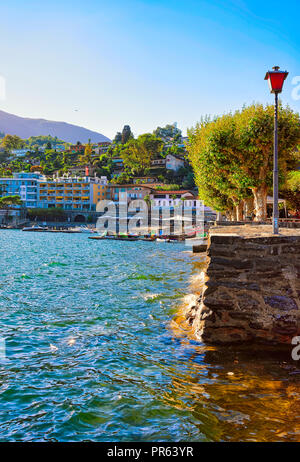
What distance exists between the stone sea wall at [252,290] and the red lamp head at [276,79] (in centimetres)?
421

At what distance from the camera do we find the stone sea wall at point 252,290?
304 inches

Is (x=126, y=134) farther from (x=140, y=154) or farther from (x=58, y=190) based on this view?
(x=58, y=190)

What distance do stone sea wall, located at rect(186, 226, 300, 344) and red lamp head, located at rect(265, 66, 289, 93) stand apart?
4.21m

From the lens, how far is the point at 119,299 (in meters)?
13.9

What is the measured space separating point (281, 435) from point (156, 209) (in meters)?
89.8

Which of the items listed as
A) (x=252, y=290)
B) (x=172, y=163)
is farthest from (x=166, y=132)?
(x=252, y=290)

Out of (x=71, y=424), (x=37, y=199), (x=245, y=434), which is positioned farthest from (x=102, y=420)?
(x=37, y=199)

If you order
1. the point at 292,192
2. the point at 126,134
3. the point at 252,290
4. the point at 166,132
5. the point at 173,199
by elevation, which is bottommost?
the point at 252,290

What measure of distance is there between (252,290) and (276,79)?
5.60 m

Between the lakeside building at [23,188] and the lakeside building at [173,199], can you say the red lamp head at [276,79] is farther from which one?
the lakeside building at [23,188]

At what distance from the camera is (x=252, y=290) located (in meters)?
7.90

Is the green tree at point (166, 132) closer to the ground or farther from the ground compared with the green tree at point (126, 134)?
farther from the ground

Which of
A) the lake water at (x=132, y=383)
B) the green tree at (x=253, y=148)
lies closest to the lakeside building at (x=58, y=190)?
the green tree at (x=253, y=148)

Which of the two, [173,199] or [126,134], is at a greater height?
[126,134]
